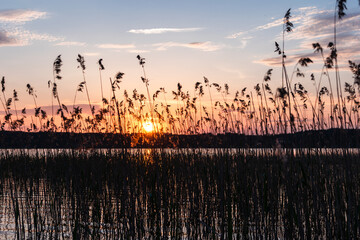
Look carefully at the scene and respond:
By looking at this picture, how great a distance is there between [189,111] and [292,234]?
8071 mm

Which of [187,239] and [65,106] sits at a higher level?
[65,106]

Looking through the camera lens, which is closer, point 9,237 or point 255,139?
point 9,237

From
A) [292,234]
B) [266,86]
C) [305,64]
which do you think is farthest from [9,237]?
[266,86]

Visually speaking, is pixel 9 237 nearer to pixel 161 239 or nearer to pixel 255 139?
pixel 161 239

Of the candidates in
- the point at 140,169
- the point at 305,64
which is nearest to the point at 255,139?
the point at 140,169

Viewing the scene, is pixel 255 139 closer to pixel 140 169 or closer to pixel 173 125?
pixel 173 125

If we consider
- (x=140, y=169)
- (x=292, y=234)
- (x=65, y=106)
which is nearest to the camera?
(x=292, y=234)

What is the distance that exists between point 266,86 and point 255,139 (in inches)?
115

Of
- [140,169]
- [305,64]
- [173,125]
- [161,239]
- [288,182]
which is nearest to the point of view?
[288,182]

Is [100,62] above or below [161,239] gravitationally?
above

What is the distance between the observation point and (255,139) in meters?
11.8

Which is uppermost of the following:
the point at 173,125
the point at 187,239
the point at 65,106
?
the point at 65,106

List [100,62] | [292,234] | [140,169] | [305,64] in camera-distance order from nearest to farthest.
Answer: [292,234] < [305,64] < [100,62] < [140,169]

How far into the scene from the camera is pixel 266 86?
9.33m
